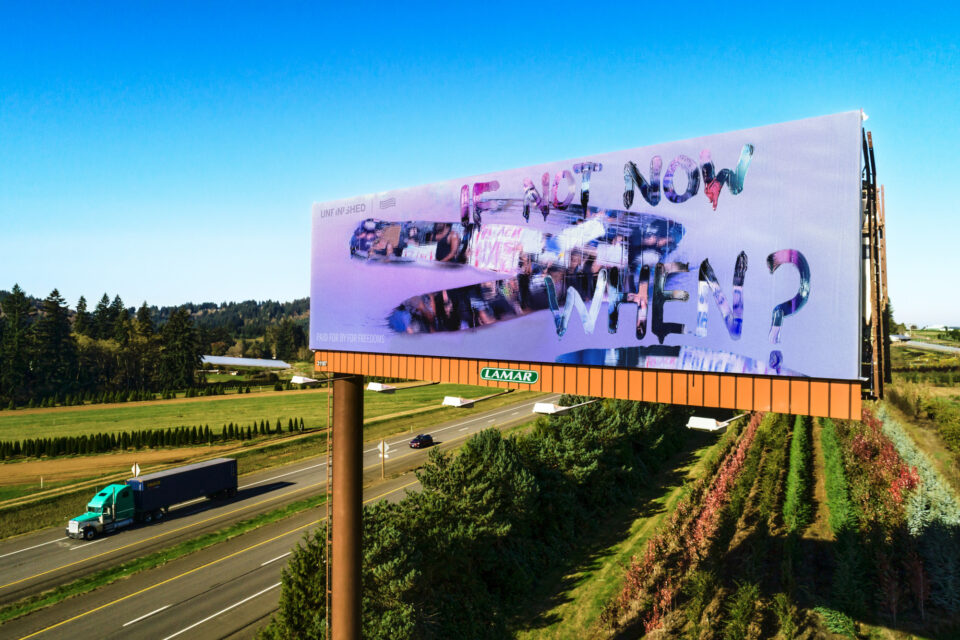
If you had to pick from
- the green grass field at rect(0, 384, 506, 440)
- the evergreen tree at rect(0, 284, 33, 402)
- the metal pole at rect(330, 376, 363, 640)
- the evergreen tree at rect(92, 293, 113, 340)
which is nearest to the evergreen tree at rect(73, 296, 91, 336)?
the evergreen tree at rect(92, 293, 113, 340)

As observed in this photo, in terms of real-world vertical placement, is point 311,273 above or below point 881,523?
above

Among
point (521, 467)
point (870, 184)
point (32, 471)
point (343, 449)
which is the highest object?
point (870, 184)

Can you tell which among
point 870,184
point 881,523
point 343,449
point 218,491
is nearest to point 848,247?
point 870,184

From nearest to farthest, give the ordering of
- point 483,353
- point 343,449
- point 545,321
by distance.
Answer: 1. point 545,321
2. point 483,353
3. point 343,449

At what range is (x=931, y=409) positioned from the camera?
48938 mm

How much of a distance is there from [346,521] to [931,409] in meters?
57.3

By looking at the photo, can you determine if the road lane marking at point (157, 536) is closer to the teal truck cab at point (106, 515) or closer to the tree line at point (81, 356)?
the teal truck cab at point (106, 515)

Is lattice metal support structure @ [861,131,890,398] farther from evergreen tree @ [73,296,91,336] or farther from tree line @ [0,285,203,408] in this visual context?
evergreen tree @ [73,296,91,336]

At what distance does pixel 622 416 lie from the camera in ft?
129

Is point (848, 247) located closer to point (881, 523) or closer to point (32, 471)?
point (881, 523)

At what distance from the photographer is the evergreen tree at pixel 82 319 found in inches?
4719

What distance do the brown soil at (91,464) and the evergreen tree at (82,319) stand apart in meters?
80.3

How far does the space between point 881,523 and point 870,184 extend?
2491cm

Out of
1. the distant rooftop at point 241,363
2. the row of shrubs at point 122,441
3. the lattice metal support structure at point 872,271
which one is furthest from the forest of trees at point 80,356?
the lattice metal support structure at point 872,271
